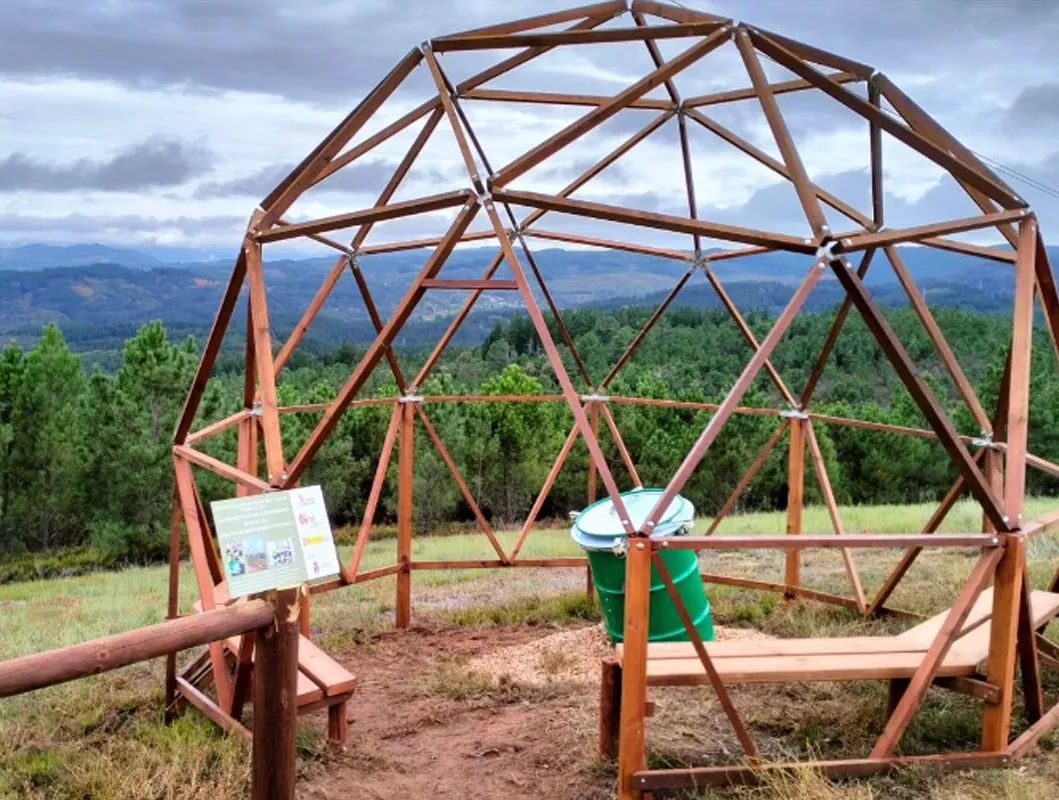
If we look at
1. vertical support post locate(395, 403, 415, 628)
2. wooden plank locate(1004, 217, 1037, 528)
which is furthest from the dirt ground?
wooden plank locate(1004, 217, 1037, 528)

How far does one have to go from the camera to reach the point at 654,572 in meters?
6.74

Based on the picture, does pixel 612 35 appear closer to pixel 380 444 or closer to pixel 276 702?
pixel 276 702

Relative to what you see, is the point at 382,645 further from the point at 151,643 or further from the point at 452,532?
the point at 452,532

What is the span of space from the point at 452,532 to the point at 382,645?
18667 millimetres

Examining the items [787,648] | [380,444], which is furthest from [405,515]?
[380,444]

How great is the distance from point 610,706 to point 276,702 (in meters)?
2.18

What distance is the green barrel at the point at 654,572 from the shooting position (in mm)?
6617

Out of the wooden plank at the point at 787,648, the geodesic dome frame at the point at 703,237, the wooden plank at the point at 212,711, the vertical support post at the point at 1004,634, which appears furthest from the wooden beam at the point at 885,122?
the wooden plank at the point at 212,711

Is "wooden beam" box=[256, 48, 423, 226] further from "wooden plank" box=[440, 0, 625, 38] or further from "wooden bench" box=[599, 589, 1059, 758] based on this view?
"wooden bench" box=[599, 589, 1059, 758]

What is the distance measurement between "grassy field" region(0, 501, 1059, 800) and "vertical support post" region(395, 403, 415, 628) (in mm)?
254

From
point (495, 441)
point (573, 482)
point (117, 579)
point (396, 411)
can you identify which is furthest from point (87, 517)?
point (396, 411)

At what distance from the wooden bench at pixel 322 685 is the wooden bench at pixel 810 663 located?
148 centimetres

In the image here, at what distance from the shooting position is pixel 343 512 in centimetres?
2800

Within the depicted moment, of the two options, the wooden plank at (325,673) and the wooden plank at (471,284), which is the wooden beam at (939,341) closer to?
the wooden plank at (471,284)
